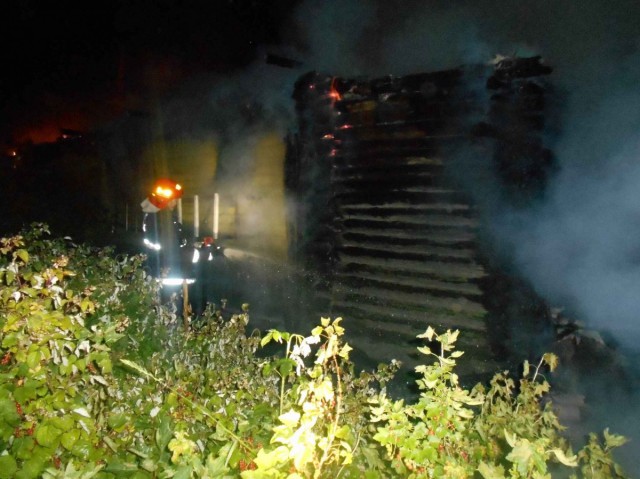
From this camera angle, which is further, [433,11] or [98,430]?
[433,11]

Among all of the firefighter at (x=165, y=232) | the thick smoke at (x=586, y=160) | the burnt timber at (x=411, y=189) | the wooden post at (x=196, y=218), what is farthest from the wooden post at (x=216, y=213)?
the thick smoke at (x=586, y=160)

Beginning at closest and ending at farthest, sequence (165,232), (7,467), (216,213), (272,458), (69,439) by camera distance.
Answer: (272,458), (7,467), (69,439), (165,232), (216,213)

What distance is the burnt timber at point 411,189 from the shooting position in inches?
186

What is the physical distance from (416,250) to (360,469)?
3.09 metres

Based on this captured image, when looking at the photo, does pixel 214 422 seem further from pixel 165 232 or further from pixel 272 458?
pixel 165 232

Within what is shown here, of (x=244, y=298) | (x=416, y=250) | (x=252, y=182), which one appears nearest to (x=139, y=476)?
(x=416, y=250)

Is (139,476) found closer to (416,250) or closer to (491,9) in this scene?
(416,250)

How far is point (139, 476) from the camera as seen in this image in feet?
7.87

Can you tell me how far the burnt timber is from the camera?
4.72 m

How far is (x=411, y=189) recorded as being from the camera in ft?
18.0

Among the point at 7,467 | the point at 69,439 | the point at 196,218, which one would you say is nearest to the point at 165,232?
the point at 196,218

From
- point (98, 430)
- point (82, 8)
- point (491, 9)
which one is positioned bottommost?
point (98, 430)

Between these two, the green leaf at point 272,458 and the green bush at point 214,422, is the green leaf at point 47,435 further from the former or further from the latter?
the green leaf at point 272,458

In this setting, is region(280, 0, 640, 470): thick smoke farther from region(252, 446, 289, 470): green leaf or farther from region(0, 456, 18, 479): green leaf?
region(0, 456, 18, 479): green leaf
